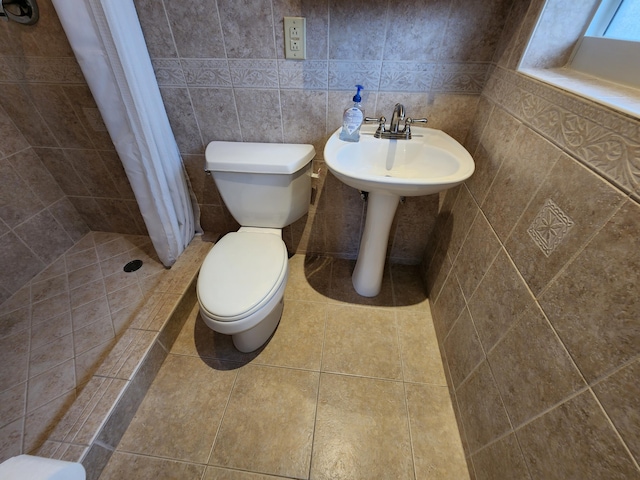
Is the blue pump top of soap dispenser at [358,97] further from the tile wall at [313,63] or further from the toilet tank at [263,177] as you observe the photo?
the toilet tank at [263,177]

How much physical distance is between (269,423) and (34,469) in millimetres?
638

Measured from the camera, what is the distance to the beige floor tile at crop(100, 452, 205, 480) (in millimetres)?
894

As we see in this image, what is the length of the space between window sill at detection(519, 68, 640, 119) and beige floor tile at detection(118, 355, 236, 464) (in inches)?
56.6

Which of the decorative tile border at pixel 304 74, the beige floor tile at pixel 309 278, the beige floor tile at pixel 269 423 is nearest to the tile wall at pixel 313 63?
the decorative tile border at pixel 304 74

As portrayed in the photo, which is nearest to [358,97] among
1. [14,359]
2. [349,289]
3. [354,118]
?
[354,118]

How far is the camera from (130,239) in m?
1.74

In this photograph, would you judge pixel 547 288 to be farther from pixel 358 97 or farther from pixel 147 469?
pixel 147 469

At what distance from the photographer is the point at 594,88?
2.23ft

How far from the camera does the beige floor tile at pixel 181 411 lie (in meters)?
0.95

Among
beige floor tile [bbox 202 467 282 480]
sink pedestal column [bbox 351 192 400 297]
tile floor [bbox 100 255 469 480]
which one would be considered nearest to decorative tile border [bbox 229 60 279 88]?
sink pedestal column [bbox 351 192 400 297]

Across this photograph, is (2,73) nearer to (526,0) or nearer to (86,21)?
(86,21)

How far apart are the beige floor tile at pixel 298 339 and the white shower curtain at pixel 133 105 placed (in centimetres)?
73

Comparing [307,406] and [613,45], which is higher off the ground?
[613,45]

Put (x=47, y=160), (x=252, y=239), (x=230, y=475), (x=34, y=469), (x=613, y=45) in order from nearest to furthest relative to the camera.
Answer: (x=34, y=469), (x=613, y=45), (x=230, y=475), (x=252, y=239), (x=47, y=160)
